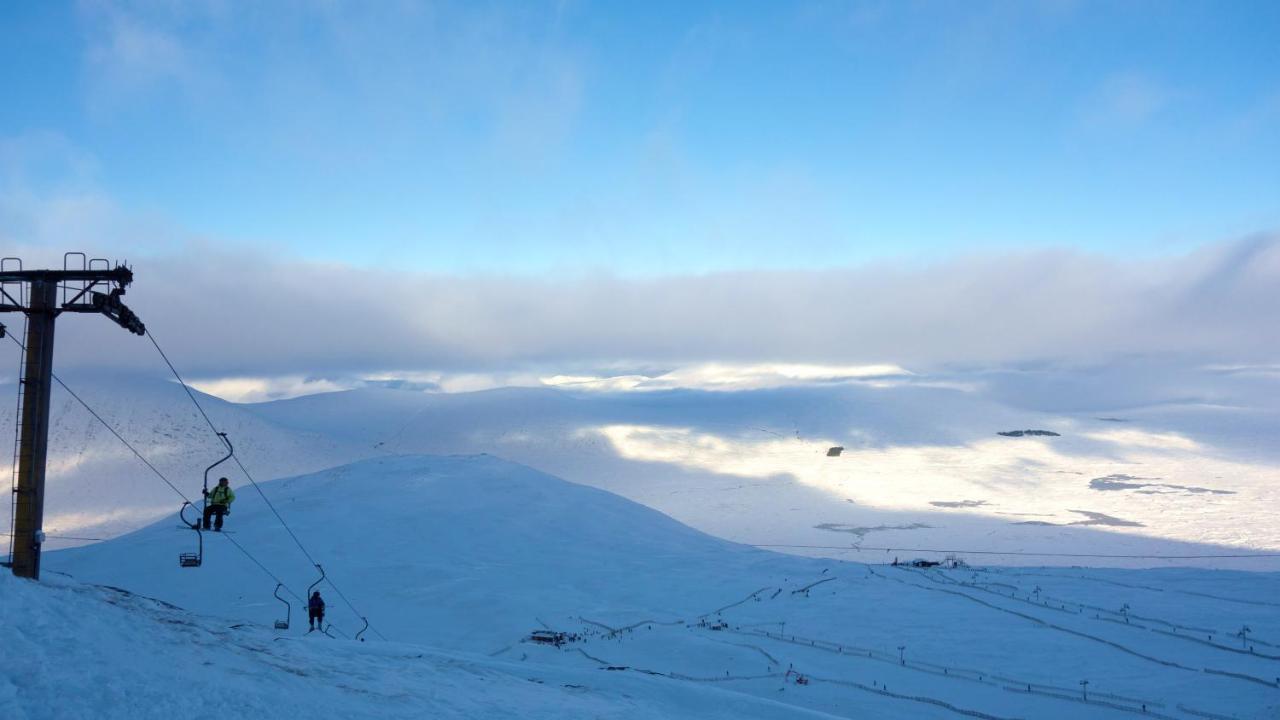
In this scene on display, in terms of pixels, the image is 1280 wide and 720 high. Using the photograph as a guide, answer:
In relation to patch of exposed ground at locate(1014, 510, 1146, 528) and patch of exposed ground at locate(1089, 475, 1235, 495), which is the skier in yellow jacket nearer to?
patch of exposed ground at locate(1014, 510, 1146, 528)

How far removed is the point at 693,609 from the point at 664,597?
1.82 m

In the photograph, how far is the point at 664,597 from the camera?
92.6 ft

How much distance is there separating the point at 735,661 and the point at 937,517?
4965 cm

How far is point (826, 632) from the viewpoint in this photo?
2297cm

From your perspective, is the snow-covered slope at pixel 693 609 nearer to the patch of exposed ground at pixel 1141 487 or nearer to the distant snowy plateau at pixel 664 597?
the distant snowy plateau at pixel 664 597

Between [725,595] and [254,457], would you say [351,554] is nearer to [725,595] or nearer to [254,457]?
[725,595]

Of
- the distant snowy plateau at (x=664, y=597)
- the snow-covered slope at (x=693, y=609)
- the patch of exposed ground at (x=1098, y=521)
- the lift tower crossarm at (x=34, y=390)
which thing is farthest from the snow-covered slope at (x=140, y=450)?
the patch of exposed ground at (x=1098, y=521)

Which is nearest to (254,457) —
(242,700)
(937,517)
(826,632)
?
(937,517)

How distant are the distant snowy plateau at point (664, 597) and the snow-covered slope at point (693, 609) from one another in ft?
0.38

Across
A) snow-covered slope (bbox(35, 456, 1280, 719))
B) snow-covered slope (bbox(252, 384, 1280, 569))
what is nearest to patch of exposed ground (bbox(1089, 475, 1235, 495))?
snow-covered slope (bbox(252, 384, 1280, 569))

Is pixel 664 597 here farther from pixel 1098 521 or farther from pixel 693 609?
pixel 1098 521

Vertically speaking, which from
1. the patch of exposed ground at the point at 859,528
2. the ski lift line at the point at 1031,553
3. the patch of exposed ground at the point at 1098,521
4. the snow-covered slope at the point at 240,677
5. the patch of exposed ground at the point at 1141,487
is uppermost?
the patch of exposed ground at the point at 1141,487

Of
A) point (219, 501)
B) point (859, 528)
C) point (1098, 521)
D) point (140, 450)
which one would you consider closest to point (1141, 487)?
point (1098, 521)

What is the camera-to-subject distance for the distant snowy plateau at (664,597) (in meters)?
10.0
